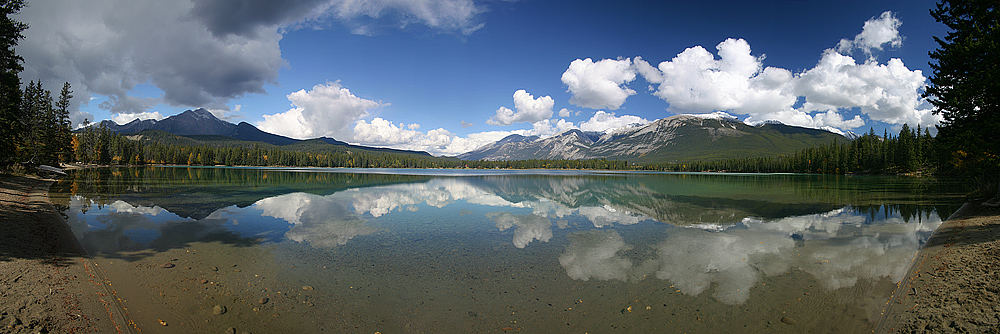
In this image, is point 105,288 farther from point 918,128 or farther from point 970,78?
point 918,128

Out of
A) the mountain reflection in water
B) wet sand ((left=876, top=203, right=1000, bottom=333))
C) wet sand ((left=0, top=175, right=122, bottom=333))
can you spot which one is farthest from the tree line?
wet sand ((left=0, top=175, right=122, bottom=333))

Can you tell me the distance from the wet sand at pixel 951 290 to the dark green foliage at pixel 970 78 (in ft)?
22.5

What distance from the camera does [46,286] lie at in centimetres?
837

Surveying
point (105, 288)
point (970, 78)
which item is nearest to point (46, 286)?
point (105, 288)

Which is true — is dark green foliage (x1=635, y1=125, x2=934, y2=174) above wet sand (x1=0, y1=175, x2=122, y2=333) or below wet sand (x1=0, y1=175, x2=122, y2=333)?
above

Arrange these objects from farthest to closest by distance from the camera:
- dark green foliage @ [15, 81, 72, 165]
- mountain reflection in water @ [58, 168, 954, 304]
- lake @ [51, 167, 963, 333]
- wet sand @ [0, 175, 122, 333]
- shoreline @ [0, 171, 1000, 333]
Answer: dark green foliage @ [15, 81, 72, 165] < mountain reflection in water @ [58, 168, 954, 304] < lake @ [51, 167, 963, 333] < shoreline @ [0, 171, 1000, 333] < wet sand @ [0, 175, 122, 333]

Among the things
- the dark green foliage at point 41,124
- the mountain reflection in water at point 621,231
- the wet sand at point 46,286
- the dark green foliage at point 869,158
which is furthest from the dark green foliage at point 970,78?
the dark green foliage at point 41,124

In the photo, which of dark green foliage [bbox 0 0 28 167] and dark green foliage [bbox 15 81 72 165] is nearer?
dark green foliage [bbox 0 0 28 167]

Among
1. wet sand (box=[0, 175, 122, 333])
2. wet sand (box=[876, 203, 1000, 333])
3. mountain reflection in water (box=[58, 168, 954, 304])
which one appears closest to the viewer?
wet sand (box=[0, 175, 122, 333])

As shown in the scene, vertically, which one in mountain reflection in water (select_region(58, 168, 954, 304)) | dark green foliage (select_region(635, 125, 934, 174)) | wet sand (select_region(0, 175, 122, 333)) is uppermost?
dark green foliage (select_region(635, 125, 934, 174))

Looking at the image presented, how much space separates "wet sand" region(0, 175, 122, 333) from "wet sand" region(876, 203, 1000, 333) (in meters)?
15.4

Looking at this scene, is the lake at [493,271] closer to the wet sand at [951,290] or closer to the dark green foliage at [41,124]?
the wet sand at [951,290]

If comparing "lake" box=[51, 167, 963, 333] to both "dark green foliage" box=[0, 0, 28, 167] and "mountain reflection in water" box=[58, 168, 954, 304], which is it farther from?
"dark green foliage" box=[0, 0, 28, 167]

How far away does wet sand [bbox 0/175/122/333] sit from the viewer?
6.71 meters
